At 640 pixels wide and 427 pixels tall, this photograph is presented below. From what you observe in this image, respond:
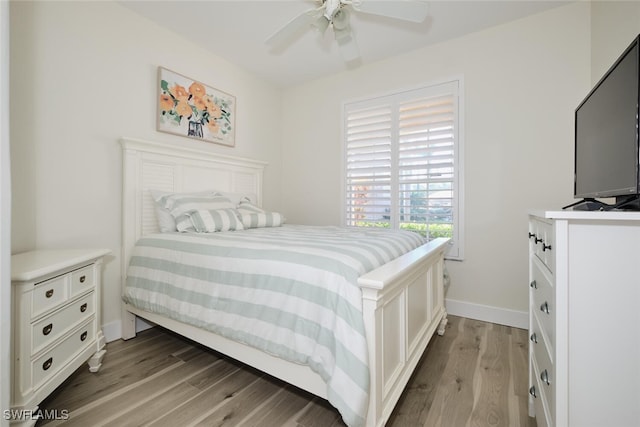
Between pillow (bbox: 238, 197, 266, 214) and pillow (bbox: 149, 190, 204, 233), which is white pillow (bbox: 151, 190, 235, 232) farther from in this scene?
pillow (bbox: 238, 197, 266, 214)

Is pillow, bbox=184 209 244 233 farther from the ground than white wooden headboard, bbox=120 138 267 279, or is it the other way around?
white wooden headboard, bbox=120 138 267 279

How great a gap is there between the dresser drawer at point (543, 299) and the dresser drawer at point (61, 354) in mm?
2029

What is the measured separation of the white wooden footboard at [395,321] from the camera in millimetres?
1122

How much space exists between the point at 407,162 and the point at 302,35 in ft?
5.12

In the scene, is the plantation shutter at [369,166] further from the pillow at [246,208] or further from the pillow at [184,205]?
the pillow at [184,205]

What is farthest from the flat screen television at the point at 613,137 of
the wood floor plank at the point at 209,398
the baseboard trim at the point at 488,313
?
the wood floor plank at the point at 209,398

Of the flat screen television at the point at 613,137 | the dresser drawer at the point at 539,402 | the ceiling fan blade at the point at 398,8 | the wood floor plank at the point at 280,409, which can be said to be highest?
the ceiling fan blade at the point at 398,8

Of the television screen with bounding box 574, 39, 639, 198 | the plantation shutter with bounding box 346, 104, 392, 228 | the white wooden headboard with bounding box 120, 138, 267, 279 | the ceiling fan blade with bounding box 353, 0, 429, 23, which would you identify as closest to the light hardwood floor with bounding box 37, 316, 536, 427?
the white wooden headboard with bounding box 120, 138, 267, 279

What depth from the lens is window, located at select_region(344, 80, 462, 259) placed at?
2725 mm

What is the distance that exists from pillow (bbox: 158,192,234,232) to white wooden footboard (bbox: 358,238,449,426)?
1.59 m

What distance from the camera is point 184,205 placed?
89.1 inches

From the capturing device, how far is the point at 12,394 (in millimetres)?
1164

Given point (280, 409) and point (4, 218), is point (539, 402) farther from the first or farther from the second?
point (4, 218)

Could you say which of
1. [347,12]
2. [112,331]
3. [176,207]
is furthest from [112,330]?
[347,12]
